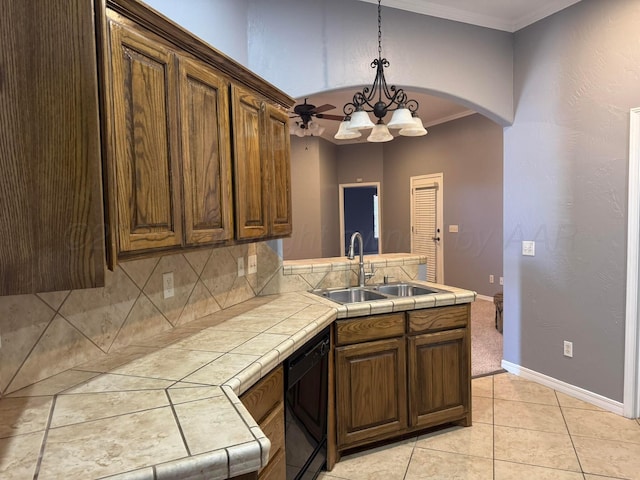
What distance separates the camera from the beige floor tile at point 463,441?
7.80ft

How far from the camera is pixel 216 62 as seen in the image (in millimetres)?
1693

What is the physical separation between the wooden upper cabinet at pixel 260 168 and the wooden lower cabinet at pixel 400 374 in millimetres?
721

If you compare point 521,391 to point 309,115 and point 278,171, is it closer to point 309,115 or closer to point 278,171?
point 278,171

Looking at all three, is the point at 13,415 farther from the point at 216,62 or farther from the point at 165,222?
the point at 216,62

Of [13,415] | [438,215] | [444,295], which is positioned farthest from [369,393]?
[438,215]

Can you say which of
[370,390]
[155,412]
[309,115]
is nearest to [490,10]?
[309,115]

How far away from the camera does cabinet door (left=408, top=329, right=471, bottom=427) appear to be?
7.95 feet

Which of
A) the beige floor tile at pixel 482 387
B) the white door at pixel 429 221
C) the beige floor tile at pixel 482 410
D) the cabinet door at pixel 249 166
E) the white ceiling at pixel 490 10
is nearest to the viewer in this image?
the cabinet door at pixel 249 166

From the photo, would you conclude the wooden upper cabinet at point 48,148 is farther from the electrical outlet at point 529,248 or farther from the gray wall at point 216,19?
the electrical outlet at point 529,248

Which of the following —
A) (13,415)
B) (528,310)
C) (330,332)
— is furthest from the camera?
(528,310)

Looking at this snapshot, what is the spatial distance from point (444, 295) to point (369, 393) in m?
0.76

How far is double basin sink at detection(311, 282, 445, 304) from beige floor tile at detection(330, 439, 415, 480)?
939mm

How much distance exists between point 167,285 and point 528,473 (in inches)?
85.8

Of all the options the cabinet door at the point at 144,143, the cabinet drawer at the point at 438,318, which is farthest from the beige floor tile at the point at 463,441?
the cabinet door at the point at 144,143
